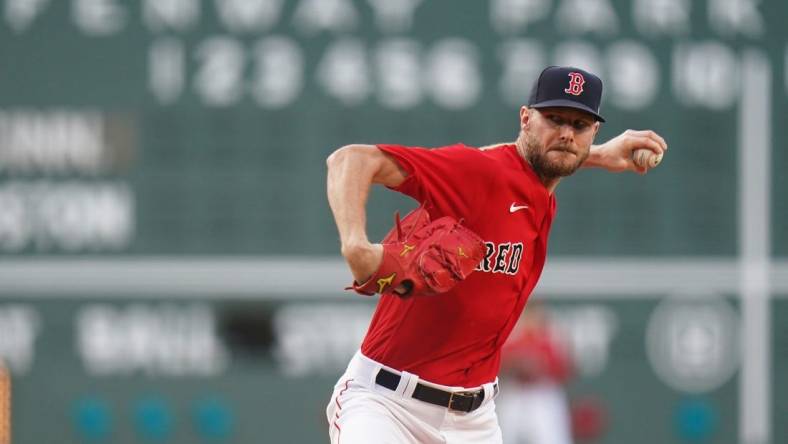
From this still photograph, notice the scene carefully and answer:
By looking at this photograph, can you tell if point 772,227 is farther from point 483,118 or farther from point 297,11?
point 297,11

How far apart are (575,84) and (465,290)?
646mm

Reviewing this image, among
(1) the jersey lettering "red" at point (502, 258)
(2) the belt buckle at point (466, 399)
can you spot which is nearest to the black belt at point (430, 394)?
(2) the belt buckle at point (466, 399)

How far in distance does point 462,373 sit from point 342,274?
482 centimetres

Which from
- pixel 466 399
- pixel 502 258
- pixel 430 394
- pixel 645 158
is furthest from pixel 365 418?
pixel 645 158

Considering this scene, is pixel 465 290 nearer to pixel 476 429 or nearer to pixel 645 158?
pixel 476 429

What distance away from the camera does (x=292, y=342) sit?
8.77 m

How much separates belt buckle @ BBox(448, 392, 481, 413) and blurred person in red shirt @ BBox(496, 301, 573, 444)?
4914 millimetres

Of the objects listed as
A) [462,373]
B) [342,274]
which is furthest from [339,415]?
[342,274]

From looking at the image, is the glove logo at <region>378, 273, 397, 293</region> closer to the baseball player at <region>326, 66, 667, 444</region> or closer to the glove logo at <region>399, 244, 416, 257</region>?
the glove logo at <region>399, 244, 416, 257</region>

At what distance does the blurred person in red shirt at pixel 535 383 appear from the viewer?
886cm

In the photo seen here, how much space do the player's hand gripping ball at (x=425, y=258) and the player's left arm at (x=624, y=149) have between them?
87 centimetres

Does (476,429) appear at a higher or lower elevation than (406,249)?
lower

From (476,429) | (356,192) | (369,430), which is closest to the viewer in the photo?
(356,192)

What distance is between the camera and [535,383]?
9203 mm
